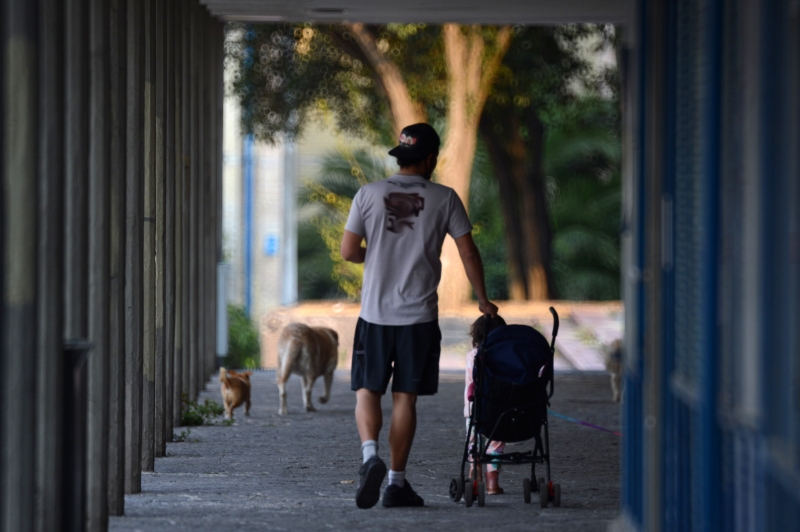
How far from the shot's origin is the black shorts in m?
6.47

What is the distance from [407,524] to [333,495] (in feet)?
3.16

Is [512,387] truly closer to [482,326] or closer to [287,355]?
[482,326]

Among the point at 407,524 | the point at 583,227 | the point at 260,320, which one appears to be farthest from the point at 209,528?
the point at 583,227

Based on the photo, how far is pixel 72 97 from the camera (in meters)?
5.57

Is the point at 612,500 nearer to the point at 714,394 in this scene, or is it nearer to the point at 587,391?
the point at 714,394

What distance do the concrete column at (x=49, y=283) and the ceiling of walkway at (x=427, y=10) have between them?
6.77 metres

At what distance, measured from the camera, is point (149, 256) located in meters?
7.68

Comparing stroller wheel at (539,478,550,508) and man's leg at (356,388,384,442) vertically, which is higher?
man's leg at (356,388,384,442)

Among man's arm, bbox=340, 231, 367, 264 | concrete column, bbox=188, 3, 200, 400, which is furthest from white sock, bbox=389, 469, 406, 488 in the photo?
concrete column, bbox=188, 3, 200, 400

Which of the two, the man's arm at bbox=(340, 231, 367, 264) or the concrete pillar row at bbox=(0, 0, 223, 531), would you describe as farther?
the man's arm at bbox=(340, 231, 367, 264)

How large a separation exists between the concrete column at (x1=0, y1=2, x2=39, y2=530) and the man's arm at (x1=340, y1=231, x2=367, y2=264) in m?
2.29

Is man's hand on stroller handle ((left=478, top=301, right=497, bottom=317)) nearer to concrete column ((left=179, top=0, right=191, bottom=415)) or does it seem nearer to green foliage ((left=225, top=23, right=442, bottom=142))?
concrete column ((left=179, top=0, right=191, bottom=415))

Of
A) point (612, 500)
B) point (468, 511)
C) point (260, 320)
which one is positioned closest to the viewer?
point (468, 511)

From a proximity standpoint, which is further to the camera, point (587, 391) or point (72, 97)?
point (587, 391)
